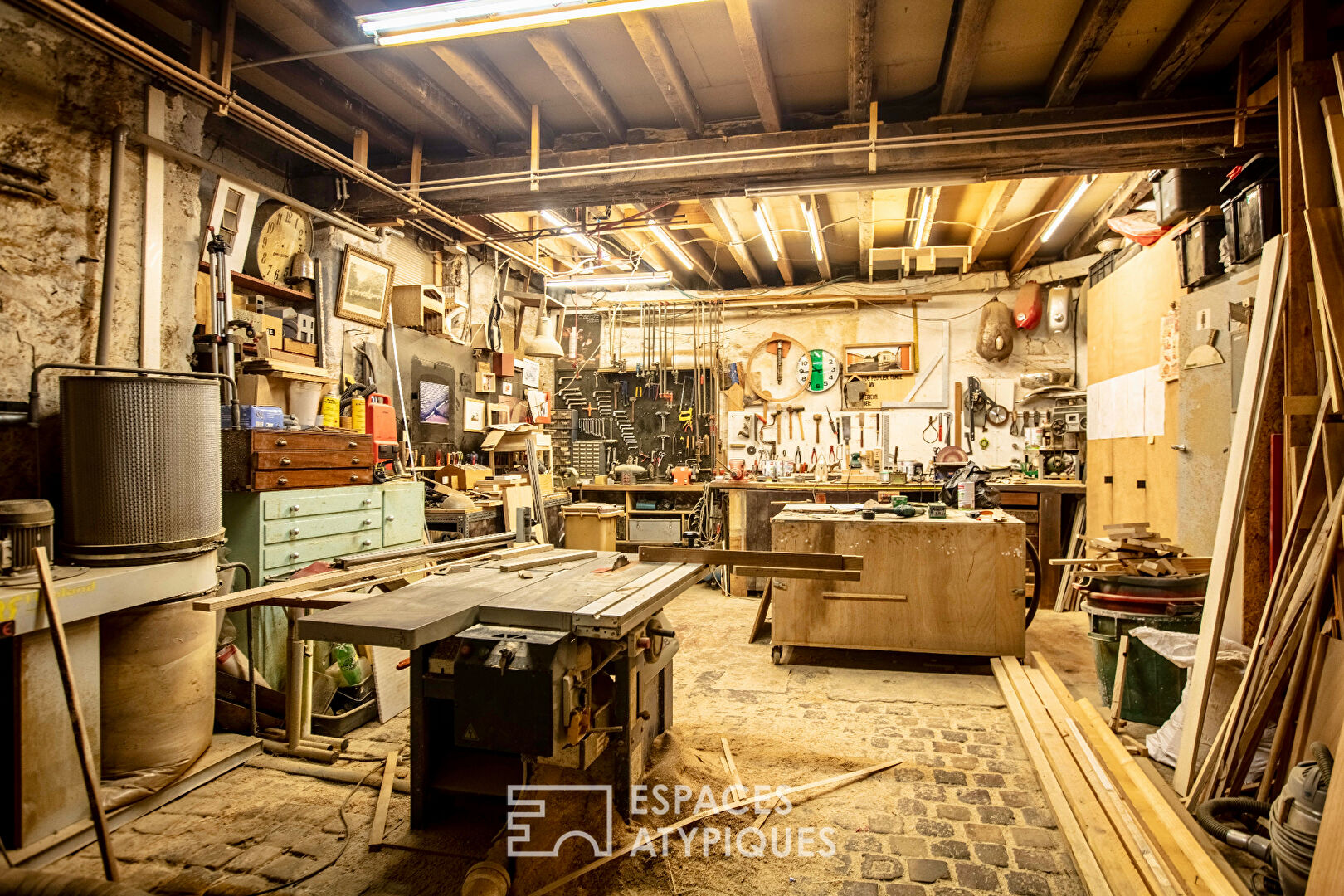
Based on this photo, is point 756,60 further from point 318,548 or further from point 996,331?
point 996,331

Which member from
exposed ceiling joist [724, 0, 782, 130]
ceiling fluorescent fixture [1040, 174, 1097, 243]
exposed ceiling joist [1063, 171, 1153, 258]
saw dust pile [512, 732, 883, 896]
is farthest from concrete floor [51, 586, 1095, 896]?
exposed ceiling joist [1063, 171, 1153, 258]

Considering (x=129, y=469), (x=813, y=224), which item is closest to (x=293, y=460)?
(x=129, y=469)

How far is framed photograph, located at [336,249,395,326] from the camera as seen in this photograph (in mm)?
4652

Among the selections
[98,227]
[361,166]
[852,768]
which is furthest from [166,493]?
[852,768]

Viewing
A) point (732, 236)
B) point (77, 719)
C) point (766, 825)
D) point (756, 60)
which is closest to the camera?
point (77, 719)

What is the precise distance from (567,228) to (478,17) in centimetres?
241

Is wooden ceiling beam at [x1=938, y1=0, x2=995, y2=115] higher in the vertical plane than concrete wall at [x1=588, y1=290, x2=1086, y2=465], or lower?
higher

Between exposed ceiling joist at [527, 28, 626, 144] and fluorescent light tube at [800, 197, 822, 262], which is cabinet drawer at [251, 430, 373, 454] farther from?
fluorescent light tube at [800, 197, 822, 262]

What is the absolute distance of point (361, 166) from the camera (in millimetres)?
4043

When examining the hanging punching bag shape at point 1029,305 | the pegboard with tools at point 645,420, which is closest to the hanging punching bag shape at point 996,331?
the hanging punching bag shape at point 1029,305

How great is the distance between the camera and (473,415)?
609 centimetres

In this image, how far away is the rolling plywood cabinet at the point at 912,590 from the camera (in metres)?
3.80

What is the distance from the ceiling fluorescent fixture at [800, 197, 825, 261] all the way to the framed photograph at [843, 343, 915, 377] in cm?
128

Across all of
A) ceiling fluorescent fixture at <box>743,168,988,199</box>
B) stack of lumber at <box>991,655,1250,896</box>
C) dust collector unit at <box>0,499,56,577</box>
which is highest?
Answer: ceiling fluorescent fixture at <box>743,168,988,199</box>
